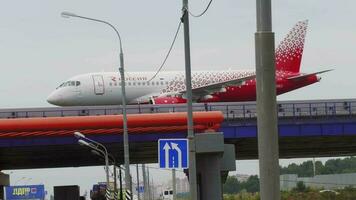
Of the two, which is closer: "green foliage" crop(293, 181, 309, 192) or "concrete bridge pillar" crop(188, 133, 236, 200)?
"concrete bridge pillar" crop(188, 133, 236, 200)

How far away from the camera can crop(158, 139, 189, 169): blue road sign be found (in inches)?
773

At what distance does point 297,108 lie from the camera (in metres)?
62.6

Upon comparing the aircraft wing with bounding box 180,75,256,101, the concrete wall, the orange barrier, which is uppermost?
the aircraft wing with bounding box 180,75,256,101

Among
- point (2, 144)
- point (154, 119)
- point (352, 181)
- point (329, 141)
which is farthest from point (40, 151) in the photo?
point (352, 181)

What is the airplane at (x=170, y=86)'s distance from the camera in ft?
220

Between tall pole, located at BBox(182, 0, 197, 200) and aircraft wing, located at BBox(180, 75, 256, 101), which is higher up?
aircraft wing, located at BBox(180, 75, 256, 101)

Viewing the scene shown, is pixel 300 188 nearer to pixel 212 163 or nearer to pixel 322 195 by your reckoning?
pixel 322 195

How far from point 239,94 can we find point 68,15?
134 ft

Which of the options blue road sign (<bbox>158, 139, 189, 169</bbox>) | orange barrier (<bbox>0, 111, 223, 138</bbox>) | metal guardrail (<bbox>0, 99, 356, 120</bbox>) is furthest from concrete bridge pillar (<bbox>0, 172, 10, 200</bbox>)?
blue road sign (<bbox>158, 139, 189, 169</bbox>)

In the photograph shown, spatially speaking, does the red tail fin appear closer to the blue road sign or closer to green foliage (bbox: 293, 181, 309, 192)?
green foliage (bbox: 293, 181, 309, 192)

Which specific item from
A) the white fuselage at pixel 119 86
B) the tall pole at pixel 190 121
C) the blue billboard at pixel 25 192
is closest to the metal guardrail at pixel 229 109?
the white fuselage at pixel 119 86

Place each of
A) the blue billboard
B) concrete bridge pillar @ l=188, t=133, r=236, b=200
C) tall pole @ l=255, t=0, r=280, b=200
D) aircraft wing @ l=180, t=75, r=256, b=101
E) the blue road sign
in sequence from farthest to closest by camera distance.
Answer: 1. the blue billboard
2. aircraft wing @ l=180, t=75, r=256, b=101
3. concrete bridge pillar @ l=188, t=133, r=236, b=200
4. the blue road sign
5. tall pole @ l=255, t=0, r=280, b=200

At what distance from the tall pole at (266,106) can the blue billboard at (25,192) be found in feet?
305

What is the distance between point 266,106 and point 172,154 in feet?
31.4
